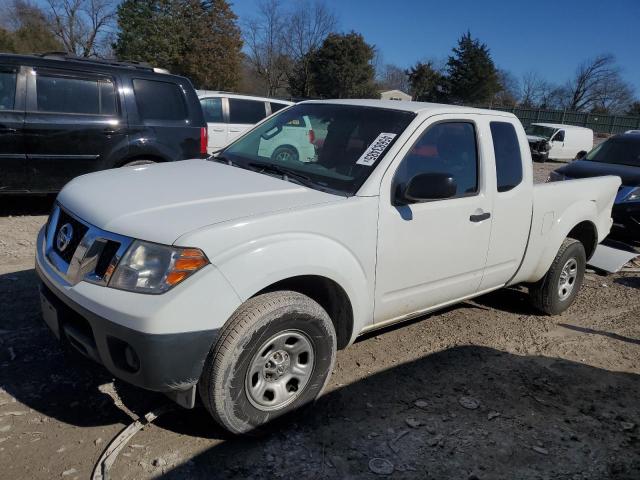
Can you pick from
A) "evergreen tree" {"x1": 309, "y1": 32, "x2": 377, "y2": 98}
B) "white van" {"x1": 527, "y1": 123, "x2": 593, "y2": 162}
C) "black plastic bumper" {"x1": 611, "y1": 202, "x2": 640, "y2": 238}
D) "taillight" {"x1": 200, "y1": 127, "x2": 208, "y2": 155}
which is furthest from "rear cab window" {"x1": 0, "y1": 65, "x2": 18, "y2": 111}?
"evergreen tree" {"x1": 309, "y1": 32, "x2": 377, "y2": 98}

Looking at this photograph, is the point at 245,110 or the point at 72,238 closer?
the point at 72,238

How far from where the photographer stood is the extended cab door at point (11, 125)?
20.0 feet

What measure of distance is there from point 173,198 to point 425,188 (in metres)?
1.44

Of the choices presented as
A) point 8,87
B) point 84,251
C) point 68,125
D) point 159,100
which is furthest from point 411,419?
point 8,87

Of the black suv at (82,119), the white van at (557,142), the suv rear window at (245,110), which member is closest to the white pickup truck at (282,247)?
the black suv at (82,119)

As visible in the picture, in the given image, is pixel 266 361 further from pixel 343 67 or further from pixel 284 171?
pixel 343 67

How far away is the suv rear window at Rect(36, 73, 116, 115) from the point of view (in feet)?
20.7

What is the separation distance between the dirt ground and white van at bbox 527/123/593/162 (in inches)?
754

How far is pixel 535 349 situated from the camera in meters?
4.26

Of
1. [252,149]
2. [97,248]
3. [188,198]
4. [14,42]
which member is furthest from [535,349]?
[14,42]

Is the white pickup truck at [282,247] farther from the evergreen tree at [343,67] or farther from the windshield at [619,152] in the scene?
the evergreen tree at [343,67]

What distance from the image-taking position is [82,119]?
21.3 ft

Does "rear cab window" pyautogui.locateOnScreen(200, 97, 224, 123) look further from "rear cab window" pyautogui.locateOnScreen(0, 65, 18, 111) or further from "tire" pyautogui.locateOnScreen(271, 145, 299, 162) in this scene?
"tire" pyautogui.locateOnScreen(271, 145, 299, 162)

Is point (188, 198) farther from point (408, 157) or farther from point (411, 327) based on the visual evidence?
point (411, 327)
